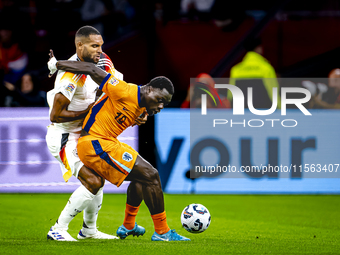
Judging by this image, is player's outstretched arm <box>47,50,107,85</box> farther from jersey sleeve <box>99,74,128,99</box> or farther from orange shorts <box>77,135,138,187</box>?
orange shorts <box>77,135,138,187</box>

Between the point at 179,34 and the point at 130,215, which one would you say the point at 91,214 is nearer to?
the point at 130,215

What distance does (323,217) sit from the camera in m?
7.67

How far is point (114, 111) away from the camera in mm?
5402

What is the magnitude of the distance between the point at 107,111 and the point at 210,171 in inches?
167

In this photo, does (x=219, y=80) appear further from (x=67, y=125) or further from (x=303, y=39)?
(x=67, y=125)

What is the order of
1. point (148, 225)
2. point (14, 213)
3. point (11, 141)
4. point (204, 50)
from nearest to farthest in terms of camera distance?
1. point (148, 225)
2. point (14, 213)
3. point (11, 141)
4. point (204, 50)

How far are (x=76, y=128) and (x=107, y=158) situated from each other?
638mm

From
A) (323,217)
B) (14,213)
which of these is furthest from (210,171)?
(14,213)

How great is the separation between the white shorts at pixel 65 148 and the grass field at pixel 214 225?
726mm

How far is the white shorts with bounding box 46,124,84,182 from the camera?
217 inches

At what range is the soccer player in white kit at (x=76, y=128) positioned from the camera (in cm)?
539

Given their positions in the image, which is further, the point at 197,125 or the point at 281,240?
the point at 197,125

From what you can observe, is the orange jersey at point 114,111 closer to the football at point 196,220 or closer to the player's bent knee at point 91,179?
the player's bent knee at point 91,179

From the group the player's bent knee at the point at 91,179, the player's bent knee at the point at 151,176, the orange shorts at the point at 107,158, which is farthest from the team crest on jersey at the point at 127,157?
the player's bent knee at the point at 91,179
